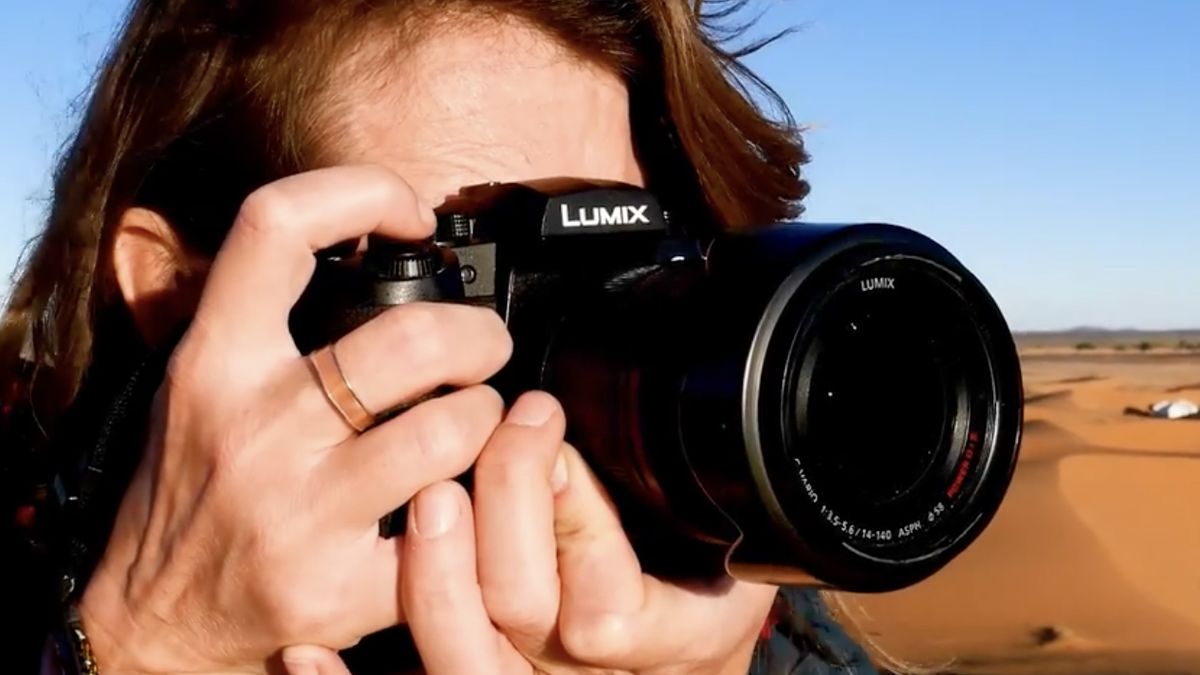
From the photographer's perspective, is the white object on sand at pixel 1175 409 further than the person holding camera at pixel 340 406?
Yes

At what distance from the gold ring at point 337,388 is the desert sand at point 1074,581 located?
1.18 metres

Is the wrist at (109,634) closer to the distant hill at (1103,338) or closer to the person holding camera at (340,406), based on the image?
the person holding camera at (340,406)

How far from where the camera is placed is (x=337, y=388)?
38.8 inches

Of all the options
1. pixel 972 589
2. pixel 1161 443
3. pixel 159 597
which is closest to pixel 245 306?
pixel 159 597

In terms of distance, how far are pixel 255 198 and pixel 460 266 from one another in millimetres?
→ 170

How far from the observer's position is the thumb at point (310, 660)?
104 cm

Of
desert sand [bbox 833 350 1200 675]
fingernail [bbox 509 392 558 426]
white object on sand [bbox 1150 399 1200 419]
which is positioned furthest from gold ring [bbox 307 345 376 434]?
white object on sand [bbox 1150 399 1200 419]

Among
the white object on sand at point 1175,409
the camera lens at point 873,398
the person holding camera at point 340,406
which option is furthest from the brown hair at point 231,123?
the white object on sand at point 1175,409

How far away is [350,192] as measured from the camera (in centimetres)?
105

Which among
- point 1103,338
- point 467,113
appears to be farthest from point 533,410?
point 1103,338

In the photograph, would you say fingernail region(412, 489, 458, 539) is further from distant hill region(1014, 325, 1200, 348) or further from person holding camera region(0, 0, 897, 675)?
distant hill region(1014, 325, 1200, 348)

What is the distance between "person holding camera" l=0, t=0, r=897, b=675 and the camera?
39.1 inches

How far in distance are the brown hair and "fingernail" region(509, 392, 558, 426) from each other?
394 millimetres

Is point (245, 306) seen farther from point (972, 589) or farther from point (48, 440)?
point (972, 589)
